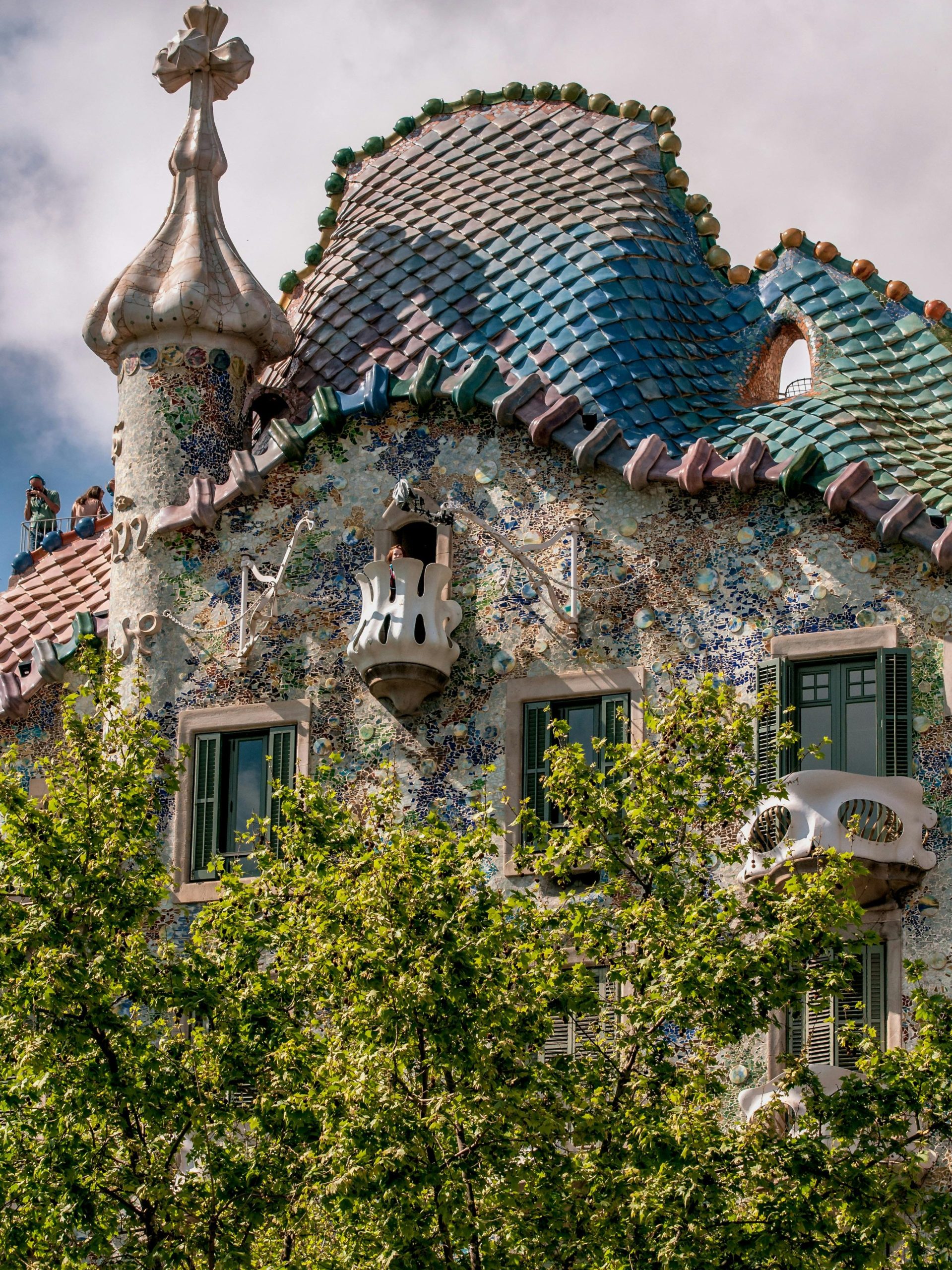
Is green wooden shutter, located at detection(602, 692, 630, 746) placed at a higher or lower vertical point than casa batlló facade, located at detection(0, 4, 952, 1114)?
lower

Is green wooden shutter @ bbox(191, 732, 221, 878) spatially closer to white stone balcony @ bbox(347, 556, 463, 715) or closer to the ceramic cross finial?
white stone balcony @ bbox(347, 556, 463, 715)

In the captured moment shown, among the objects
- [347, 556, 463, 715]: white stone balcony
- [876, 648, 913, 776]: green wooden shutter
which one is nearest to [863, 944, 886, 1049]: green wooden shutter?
[876, 648, 913, 776]: green wooden shutter

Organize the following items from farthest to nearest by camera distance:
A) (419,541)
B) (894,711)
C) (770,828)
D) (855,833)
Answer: (419,541)
(894,711)
(770,828)
(855,833)

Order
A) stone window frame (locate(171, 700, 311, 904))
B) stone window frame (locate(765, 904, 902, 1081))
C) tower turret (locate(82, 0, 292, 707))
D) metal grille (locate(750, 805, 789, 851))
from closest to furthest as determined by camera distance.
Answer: stone window frame (locate(765, 904, 902, 1081)), metal grille (locate(750, 805, 789, 851)), stone window frame (locate(171, 700, 311, 904)), tower turret (locate(82, 0, 292, 707))

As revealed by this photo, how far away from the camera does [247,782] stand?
23.8 metres

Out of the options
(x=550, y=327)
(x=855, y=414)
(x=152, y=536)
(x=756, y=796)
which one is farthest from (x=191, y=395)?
(x=756, y=796)

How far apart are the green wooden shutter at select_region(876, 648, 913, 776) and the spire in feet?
20.2

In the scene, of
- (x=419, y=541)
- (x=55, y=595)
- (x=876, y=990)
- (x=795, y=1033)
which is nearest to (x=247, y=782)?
(x=419, y=541)

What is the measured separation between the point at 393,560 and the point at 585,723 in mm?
1958

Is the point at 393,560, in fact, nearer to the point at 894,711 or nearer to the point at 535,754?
the point at 535,754

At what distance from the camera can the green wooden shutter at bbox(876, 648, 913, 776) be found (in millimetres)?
21781

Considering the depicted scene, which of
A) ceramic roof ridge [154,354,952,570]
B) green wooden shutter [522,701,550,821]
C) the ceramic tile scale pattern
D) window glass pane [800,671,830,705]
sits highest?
the ceramic tile scale pattern

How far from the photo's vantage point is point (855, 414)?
2391 centimetres

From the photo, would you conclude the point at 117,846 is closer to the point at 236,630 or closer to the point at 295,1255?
the point at 295,1255
